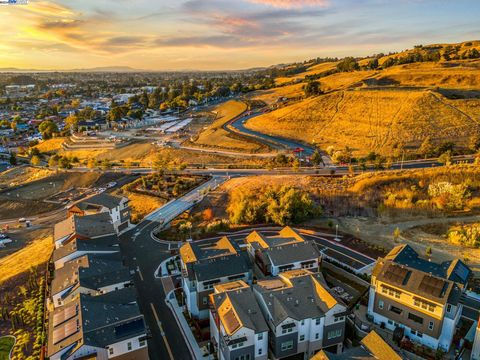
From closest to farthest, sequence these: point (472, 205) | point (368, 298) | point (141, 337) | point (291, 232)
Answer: point (141, 337) < point (368, 298) < point (291, 232) < point (472, 205)

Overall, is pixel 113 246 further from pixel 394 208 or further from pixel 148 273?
pixel 394 208

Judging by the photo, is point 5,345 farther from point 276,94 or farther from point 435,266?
point 276,94

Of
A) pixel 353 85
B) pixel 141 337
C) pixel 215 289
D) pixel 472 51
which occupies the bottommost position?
pixel 141 337

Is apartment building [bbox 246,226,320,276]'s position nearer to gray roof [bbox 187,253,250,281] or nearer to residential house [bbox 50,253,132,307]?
gray roof [bbox 187,253,250,281]

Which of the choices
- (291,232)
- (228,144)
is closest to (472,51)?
(228,144)

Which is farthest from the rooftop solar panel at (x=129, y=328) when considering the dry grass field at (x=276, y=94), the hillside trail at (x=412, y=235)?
the dry grass field at (x=276, y=94)

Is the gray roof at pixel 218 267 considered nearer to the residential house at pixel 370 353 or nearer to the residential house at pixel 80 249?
the residential house at pixel 370 353

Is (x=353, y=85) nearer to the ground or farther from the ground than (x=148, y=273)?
farther from the ground
